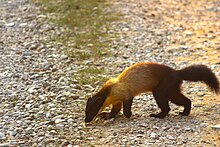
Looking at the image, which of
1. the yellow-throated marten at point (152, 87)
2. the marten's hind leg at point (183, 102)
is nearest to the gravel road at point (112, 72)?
the marten's hind leg at point (183, 102)

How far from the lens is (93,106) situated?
25.9 feet

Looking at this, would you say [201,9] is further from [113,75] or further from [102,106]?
[102,106]

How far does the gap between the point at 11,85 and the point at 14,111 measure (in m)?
1.33

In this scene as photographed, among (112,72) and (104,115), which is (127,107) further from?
(112,72)

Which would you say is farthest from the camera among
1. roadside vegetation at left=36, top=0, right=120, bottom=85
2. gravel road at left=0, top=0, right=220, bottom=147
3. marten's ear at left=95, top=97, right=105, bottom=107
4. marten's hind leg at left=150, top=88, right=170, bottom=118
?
roadside vegetation at left=36, top=0, right=120, bottom=85

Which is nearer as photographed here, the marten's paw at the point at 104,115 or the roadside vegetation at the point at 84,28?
the marten's paw at the point at 104,115

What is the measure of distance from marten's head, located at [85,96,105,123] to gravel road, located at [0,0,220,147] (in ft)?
0.43

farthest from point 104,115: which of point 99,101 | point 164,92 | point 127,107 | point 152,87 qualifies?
point 164,92

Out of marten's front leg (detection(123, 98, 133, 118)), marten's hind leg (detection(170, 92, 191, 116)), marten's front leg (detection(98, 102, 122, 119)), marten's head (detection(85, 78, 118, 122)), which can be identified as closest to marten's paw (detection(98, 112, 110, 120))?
marten's front leg (detection(98, 102, 122, 119))

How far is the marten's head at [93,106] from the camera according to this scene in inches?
309

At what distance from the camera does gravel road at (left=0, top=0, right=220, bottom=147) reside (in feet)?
23.8

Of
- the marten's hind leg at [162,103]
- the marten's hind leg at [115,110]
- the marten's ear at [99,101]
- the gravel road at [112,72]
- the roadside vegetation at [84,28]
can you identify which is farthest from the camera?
the roadside vegetation at [84,28]

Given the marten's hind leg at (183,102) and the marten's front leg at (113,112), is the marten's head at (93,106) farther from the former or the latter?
the marten's hind leg at (183,102)

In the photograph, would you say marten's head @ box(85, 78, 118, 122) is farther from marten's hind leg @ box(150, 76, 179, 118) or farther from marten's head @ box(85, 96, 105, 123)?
marten's hind leg @ box(150, 76, 179, 118)
